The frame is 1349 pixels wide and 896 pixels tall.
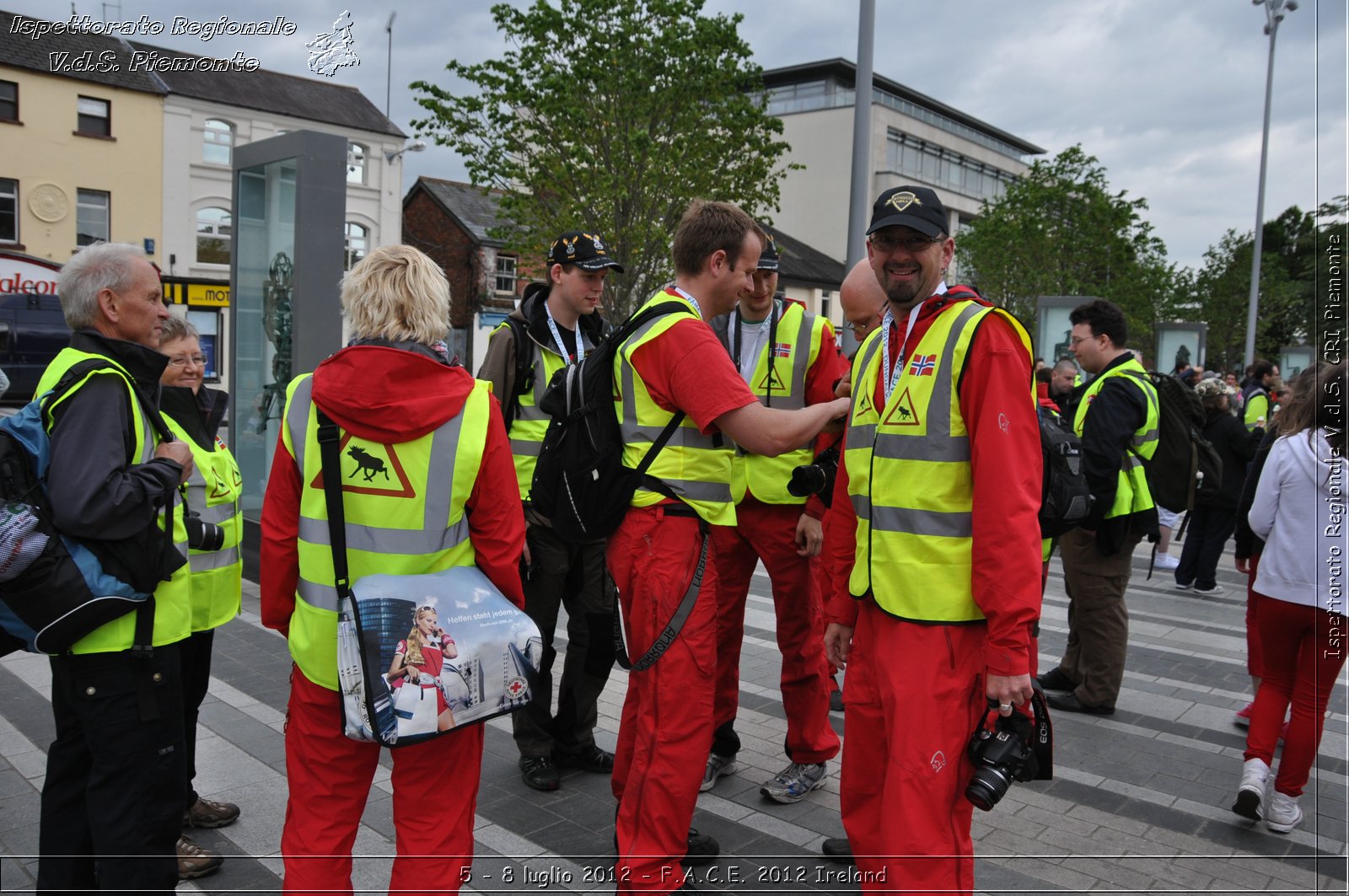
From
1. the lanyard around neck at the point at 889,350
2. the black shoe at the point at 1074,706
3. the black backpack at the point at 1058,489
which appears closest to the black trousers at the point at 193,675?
the lanyard around neck at the point at 889,350

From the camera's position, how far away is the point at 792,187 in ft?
171

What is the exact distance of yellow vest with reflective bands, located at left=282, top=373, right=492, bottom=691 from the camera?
8.61 feet

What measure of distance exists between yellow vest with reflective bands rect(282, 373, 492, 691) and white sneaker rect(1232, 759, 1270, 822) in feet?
11.8

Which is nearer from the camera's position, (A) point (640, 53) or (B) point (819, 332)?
(B) point (819, 332)

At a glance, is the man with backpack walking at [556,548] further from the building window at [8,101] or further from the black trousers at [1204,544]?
the building window at [8,101]

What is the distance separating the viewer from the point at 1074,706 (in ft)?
19.1

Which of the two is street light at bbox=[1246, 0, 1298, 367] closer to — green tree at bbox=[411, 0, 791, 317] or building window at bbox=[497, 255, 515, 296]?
green tree at bbox=[411, 0, 791, 317]

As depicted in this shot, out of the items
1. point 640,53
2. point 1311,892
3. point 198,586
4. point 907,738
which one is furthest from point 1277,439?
point 640,53

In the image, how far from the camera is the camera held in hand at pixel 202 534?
11.0 ft

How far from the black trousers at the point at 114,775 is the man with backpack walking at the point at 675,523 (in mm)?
1400

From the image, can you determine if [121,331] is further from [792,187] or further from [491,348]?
[792,187]

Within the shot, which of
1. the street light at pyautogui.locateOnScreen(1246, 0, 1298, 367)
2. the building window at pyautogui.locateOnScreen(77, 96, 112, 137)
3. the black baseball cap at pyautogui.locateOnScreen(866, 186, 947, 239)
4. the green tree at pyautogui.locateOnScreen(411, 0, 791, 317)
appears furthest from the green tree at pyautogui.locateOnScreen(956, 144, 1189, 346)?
the black baseball cap at pyautogui.locateOnScreen(866, 186, 947, 239)

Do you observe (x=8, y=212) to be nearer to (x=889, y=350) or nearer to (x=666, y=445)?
(x=666, y=445)

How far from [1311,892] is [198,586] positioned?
4.25 meters
